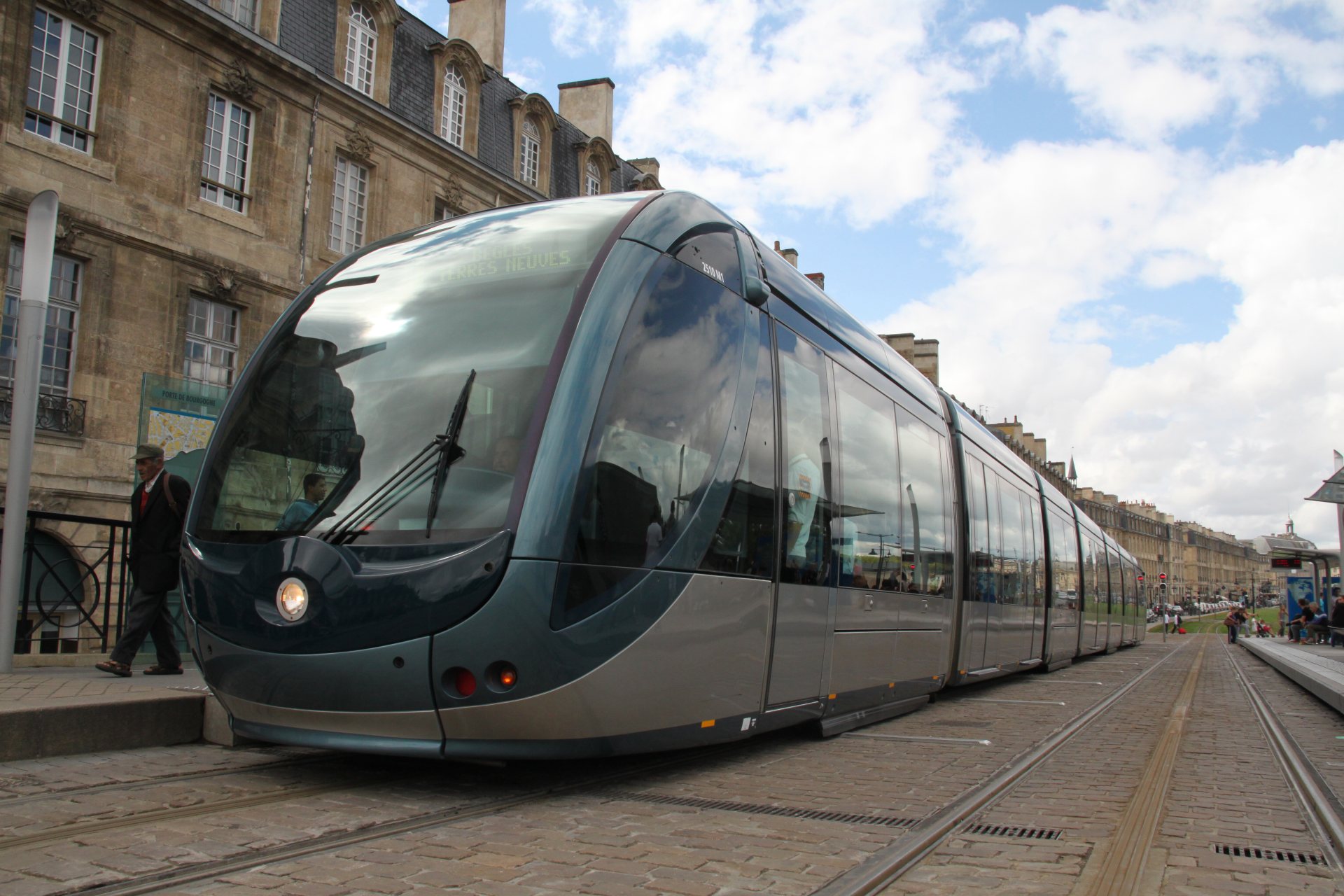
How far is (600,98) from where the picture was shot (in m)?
33.6

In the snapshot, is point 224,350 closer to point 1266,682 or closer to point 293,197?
point 293,197

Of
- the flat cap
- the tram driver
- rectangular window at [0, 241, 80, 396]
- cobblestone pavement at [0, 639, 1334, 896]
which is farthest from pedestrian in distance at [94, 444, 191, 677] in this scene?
rectangular window at [0, 241, 80, 396]

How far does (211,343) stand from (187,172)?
10.1ft

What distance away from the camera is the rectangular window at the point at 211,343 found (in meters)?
20.2

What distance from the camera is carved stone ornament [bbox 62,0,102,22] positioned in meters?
17.7

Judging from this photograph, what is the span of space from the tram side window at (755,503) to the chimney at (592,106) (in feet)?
91.7

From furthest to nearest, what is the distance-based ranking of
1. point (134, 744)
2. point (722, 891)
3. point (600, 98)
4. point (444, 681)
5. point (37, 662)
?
point (600, 98) → point (37, 662) → point (134, 744) → point (444, 681) → point (722, 891)

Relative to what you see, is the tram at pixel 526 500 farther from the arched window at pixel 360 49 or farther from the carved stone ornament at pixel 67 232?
the arched window at pixel 360 49

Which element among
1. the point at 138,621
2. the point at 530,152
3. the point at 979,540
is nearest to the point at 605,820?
the point at 138,621

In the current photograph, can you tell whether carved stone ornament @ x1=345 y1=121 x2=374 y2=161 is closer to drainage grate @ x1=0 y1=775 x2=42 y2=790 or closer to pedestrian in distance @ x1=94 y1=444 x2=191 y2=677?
pedestrian in distance @ x1=94 y1=444 x2=191 y2=677

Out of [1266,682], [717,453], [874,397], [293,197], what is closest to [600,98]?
[293,197]

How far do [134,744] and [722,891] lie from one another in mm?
3926

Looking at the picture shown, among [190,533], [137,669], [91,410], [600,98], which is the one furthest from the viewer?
[600,98]

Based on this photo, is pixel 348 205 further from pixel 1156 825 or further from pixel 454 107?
pixel 1156 825
